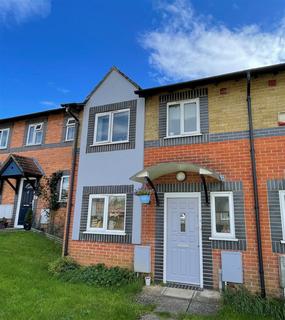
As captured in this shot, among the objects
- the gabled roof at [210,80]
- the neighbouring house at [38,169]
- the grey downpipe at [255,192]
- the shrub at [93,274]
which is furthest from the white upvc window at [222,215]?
the neighbouring house at [38,169]

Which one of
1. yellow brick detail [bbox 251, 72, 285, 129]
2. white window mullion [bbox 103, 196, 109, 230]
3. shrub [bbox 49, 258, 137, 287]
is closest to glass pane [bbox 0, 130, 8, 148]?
white window mullion [bbox 103, 196, 109, 230]

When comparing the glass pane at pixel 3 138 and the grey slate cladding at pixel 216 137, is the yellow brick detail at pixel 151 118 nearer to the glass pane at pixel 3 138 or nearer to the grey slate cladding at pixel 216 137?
the grey slate cladding at pixel 216 137

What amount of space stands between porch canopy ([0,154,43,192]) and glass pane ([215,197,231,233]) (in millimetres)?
9684

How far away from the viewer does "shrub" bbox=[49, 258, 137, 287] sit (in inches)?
302

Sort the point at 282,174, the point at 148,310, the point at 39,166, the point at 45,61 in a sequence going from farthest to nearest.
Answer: the point at 45,61 → the point at 39,166 → the point at 282,174 → the point at 148,310

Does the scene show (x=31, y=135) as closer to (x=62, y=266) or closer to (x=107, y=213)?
(x=107, y=213)

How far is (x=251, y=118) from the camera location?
306 inches

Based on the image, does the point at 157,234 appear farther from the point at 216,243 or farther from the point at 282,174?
the point at 282,174

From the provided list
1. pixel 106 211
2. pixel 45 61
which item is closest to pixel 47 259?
pixel 106 211

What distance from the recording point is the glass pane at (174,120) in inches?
351

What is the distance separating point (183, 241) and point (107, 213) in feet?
9.35

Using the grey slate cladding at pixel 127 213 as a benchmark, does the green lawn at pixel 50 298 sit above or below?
below

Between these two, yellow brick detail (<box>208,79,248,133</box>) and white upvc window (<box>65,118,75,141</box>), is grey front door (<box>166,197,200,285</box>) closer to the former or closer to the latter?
yellow brick detail (<box>208,79,248,133</box>)

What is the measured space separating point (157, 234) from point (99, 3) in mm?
9476
